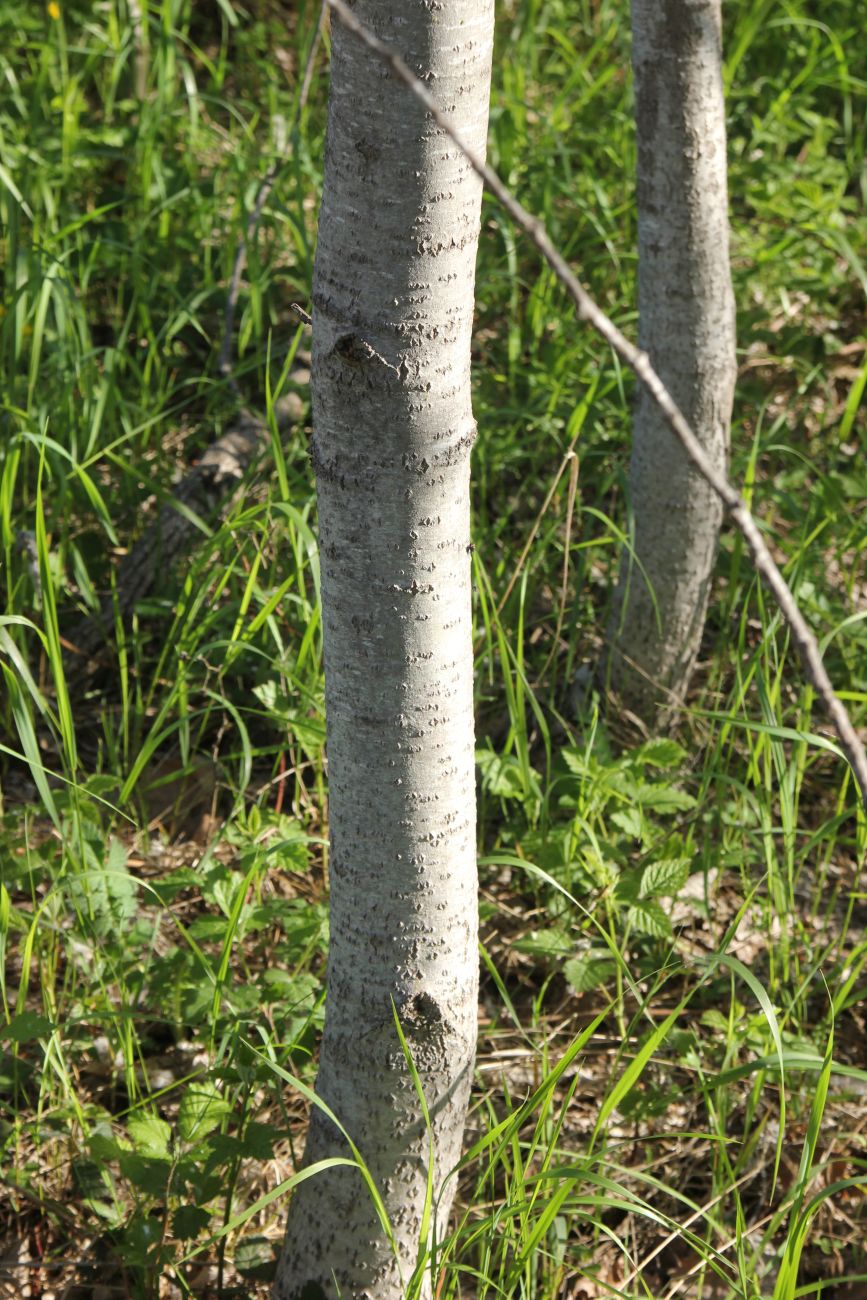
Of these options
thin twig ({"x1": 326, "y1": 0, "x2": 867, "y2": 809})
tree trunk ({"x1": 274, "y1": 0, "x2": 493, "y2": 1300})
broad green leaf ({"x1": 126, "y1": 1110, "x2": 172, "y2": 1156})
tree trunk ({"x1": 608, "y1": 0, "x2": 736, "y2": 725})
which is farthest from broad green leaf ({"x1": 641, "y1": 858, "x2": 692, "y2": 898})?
thin twig ({"x1": 326, "y1": 0, "x2": 867, "y2": 809})

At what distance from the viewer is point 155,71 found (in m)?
3.51

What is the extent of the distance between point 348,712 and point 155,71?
2.98 metres

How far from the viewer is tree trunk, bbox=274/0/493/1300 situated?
1007 millimetres

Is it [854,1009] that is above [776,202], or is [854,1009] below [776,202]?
below

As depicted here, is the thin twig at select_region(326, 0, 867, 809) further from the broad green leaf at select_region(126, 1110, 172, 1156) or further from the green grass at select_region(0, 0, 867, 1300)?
the broad green leaf at select_region(126, 1110, 172, 1156)

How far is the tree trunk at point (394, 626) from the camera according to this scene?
1.01m

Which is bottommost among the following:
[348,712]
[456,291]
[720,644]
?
[720,644]

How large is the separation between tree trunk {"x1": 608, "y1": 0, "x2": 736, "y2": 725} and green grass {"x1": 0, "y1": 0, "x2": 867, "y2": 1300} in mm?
104

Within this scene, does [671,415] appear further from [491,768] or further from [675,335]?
[675,335]

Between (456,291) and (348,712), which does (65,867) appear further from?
(456,291)

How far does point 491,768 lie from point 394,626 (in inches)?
32.8

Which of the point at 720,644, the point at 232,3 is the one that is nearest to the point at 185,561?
the point at 720,644

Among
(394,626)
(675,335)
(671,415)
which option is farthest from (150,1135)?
(675,335)

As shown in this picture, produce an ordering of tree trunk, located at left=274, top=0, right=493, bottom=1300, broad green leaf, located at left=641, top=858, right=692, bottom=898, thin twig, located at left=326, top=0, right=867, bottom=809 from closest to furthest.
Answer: thin twig, located at left=326, top=0, right=867, bottom=809 → tree trunk, located at left=274, top=0, right=493, bottom=1300 → broad green leaf, located at left=641, top=858, right=692, bottom=898
